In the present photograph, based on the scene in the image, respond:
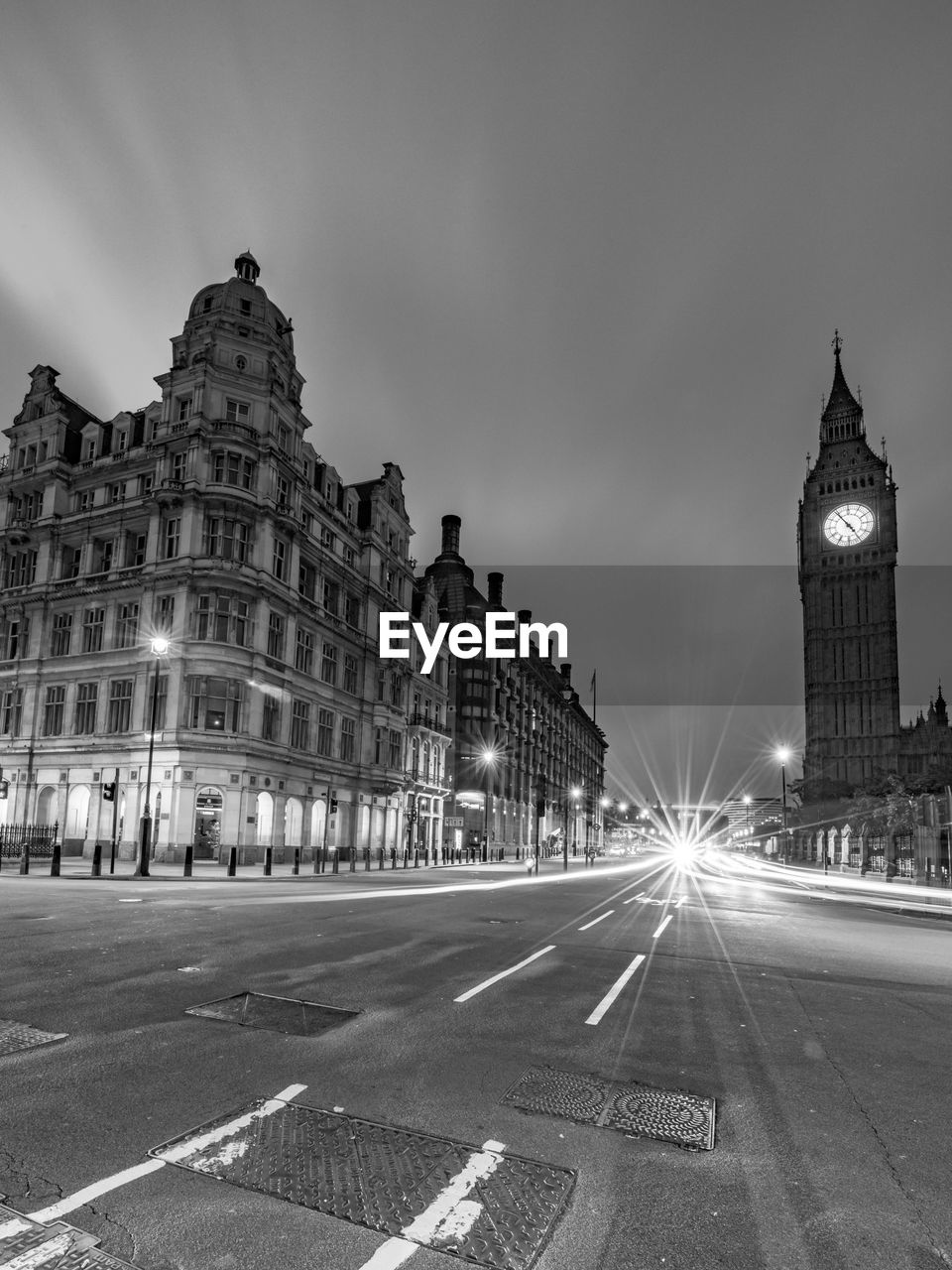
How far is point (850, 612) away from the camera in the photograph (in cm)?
15350

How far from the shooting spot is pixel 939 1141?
16.0 feet

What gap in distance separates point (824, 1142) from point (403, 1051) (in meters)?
3.11

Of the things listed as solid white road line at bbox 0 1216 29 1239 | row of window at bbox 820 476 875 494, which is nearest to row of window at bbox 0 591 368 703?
solid white road line at bbox 0 1216 29 1239

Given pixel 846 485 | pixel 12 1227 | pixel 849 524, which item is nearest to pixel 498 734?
pixel 12 1227

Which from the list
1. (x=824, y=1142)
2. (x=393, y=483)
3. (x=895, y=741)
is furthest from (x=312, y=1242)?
(x=895, y=741)

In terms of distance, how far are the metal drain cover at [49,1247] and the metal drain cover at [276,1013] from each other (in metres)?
3.22

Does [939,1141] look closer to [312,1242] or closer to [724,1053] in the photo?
[724,1053]

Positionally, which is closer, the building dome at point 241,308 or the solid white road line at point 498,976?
the solid white road line at point 498,976

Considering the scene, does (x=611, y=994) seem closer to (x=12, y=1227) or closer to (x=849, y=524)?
(x=12, y=1227)

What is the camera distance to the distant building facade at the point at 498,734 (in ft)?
273

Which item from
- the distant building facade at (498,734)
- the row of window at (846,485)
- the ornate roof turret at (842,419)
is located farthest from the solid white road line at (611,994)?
the ornate roof turret at (842,419)

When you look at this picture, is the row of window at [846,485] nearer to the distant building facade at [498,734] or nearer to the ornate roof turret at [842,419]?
the ornate roof turret at [842,419]

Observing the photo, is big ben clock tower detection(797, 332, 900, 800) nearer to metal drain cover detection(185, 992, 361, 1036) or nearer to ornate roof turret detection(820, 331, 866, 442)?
ornate roof turret detection(820, 331, 866, 442)
